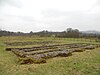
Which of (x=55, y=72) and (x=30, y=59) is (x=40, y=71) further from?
(x=30, y=59)

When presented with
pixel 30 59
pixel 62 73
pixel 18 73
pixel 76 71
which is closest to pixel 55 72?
pixel 62 73

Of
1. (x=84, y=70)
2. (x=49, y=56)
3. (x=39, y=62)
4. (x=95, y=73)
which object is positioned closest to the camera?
(x=95, y=73)

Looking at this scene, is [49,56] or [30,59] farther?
[49,56]

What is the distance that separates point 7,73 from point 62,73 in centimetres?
338

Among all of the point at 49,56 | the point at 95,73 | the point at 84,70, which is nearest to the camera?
the point at 95,73

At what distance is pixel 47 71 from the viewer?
36.6 ft

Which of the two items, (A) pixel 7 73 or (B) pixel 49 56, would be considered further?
(B) pixel 49 56

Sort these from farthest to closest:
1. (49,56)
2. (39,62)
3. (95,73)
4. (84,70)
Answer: (49,56) → (39,62) → (84,70) → (95,73)

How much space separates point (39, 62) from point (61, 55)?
4.70 meters

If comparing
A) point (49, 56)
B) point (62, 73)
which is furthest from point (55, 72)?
point (49, 56)

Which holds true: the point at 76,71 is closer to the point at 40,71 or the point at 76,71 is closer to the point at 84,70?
the point at 84,70

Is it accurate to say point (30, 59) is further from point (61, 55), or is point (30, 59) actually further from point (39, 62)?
point (61, 55)

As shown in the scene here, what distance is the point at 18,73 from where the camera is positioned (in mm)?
10938

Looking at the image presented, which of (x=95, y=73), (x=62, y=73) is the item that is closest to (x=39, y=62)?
(x=62, y=73)
